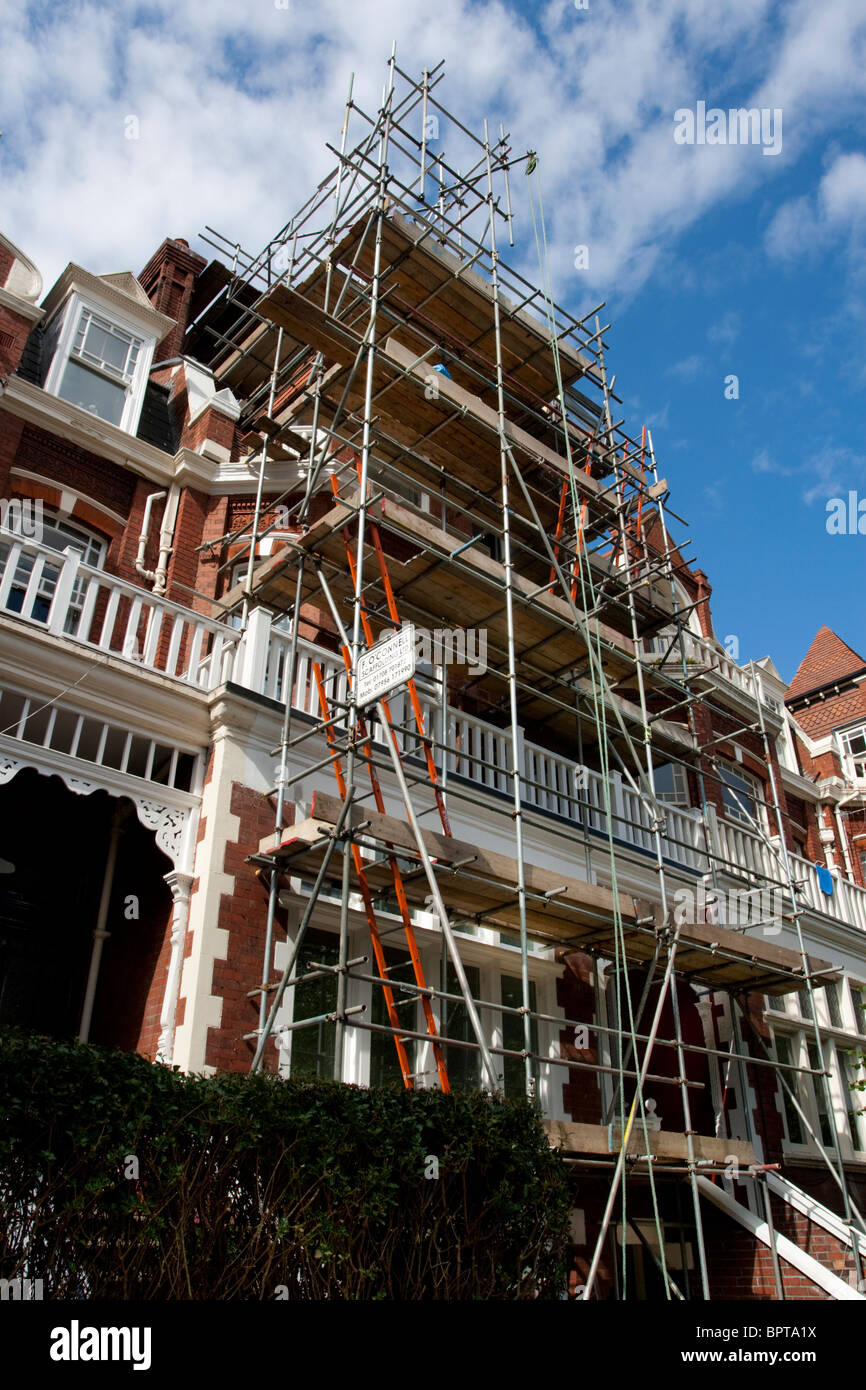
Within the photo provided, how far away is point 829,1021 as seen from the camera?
17.8 m

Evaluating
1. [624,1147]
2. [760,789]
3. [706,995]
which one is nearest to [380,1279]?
[624,1147]

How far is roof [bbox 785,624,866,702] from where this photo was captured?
33875mm

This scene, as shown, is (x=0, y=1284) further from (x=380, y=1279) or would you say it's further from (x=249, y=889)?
(x=249, y=889)

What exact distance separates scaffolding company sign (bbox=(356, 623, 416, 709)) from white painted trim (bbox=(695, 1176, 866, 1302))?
6.51m

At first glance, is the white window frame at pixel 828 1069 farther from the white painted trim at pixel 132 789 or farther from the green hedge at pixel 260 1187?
the white painted trim at pixel 132 789

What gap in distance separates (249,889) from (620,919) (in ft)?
13.3

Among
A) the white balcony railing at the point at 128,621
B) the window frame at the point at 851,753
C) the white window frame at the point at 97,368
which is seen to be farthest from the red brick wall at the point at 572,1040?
the window frame at the point at 851,753

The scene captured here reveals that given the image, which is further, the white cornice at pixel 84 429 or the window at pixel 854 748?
the window at pixel 854 748

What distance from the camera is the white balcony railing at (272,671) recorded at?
384 inches

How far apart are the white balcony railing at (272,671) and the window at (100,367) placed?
10.6 ft

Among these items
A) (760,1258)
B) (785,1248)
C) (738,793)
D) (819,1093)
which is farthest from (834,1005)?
(785,1248)

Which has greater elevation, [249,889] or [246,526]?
[246,526]

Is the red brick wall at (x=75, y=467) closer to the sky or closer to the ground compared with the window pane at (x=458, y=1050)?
closer to the sky
